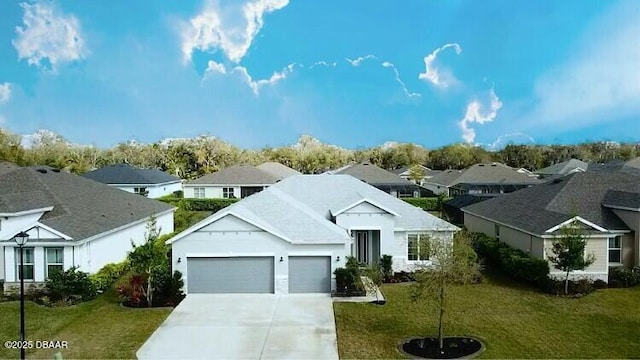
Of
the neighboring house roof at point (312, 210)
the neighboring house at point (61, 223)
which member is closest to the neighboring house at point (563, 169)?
the neighboring house roof at point (312, 210)

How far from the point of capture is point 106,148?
4707 inches

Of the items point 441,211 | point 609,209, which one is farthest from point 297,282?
point 441,211

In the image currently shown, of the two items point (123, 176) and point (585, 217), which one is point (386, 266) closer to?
point (585, 217)

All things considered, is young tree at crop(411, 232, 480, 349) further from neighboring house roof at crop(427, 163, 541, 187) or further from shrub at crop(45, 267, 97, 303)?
neighboring house roof at crop(427, 163, 541, 187)

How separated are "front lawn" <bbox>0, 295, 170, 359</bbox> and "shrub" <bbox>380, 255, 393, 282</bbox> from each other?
9.51 metres

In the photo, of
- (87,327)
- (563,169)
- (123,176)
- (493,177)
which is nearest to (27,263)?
(87,327)

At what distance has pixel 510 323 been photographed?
1561cm

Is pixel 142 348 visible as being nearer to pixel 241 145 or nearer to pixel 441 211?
pixel 441 211

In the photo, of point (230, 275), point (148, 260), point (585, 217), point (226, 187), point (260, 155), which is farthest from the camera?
point (260, 155)

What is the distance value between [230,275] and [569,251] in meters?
13.5

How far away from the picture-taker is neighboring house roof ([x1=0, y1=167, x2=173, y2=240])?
20.1 metres

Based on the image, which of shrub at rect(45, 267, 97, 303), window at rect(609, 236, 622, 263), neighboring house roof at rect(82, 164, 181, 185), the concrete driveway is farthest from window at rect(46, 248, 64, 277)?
neighboring house roof at rect(82, 164, 181, 185)

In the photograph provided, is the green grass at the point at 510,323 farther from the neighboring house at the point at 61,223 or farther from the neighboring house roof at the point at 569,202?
the neighboring house at the point at 61,223

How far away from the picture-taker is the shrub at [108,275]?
19.1 m
